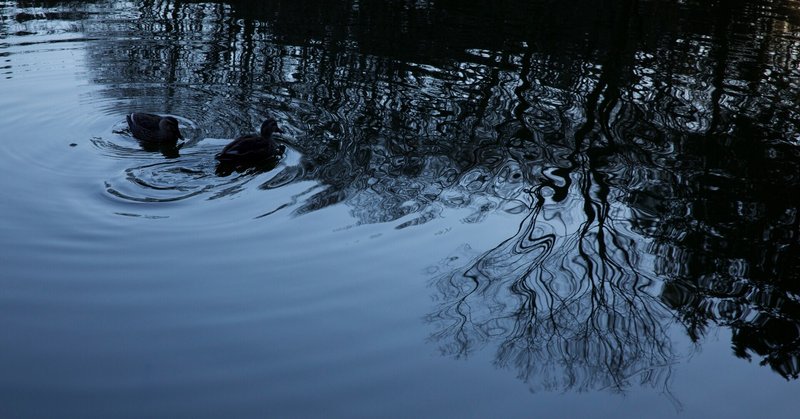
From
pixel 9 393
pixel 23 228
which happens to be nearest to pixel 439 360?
pixel 9 393

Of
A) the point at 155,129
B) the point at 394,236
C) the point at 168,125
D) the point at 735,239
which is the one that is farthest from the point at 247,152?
the point at 735,239

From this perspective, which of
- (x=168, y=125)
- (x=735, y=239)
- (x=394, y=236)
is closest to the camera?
(x=394, y=236)

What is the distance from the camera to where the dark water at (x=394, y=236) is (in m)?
6.33

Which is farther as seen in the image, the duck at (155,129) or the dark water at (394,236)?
the duck at (155,129)

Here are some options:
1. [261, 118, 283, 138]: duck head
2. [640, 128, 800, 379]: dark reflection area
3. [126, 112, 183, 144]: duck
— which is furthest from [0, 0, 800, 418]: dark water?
[261, 118, 283, 138]: duck head

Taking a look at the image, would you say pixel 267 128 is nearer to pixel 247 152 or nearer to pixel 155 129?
pixel 247 152

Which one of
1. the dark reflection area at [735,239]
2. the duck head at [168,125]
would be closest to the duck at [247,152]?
the duck head at [168,125]

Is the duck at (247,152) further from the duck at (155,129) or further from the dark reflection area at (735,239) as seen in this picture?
the dark reflection area at (735,239)

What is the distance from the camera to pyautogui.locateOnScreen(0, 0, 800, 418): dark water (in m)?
6.33

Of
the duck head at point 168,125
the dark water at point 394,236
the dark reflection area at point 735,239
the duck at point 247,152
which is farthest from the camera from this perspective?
the duck head at point 168,125

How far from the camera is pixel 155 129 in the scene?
10.6m

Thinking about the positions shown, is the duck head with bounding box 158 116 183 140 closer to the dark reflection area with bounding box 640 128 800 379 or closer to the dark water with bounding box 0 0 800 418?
the dark water with bounding box 0 0 800 418

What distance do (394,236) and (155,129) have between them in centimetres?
415

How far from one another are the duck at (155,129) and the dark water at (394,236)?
21 cm
